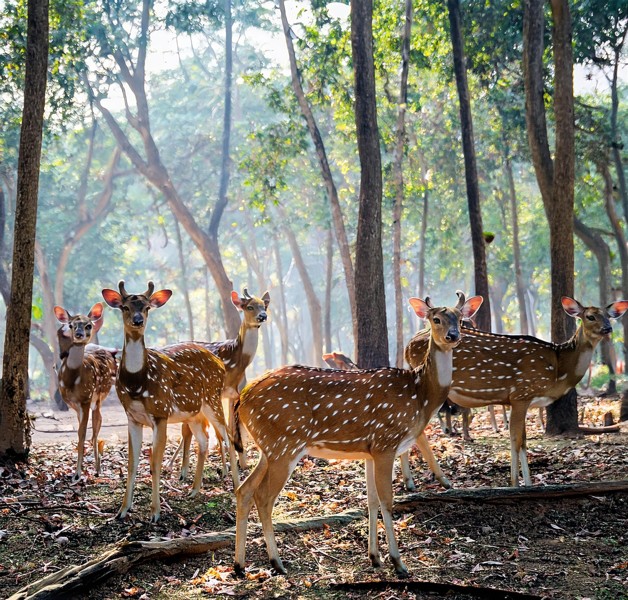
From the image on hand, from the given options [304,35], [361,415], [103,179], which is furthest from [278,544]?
[103,179]

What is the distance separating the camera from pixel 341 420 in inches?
262

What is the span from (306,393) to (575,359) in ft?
13.5

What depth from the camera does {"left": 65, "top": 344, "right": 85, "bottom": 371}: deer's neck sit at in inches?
406

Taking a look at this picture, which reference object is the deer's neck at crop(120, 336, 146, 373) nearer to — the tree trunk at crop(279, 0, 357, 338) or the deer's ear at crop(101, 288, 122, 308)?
the deer's ear at crop(101, 288, 122, 308)

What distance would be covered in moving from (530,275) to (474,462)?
34668 mm

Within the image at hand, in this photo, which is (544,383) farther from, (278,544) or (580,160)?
(580,160)

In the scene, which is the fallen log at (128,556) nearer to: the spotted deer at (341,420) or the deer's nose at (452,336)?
the spotted deer at (341,420)

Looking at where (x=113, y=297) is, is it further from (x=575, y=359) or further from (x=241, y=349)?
(x=575, y=359)

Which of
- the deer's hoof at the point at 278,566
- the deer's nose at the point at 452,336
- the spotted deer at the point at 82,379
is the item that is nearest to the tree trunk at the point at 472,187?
the spotted deer at the point at 82,379

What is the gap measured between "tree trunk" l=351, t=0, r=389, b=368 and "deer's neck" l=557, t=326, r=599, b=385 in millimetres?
3321

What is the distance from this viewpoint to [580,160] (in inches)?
853

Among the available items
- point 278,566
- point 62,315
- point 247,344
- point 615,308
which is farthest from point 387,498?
point 62,315

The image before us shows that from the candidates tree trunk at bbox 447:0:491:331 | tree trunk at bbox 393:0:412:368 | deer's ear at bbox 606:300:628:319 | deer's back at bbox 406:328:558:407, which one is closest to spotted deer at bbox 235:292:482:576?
deer's back at bbox 406:328:558:407

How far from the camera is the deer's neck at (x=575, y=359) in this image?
9422 millimetres
